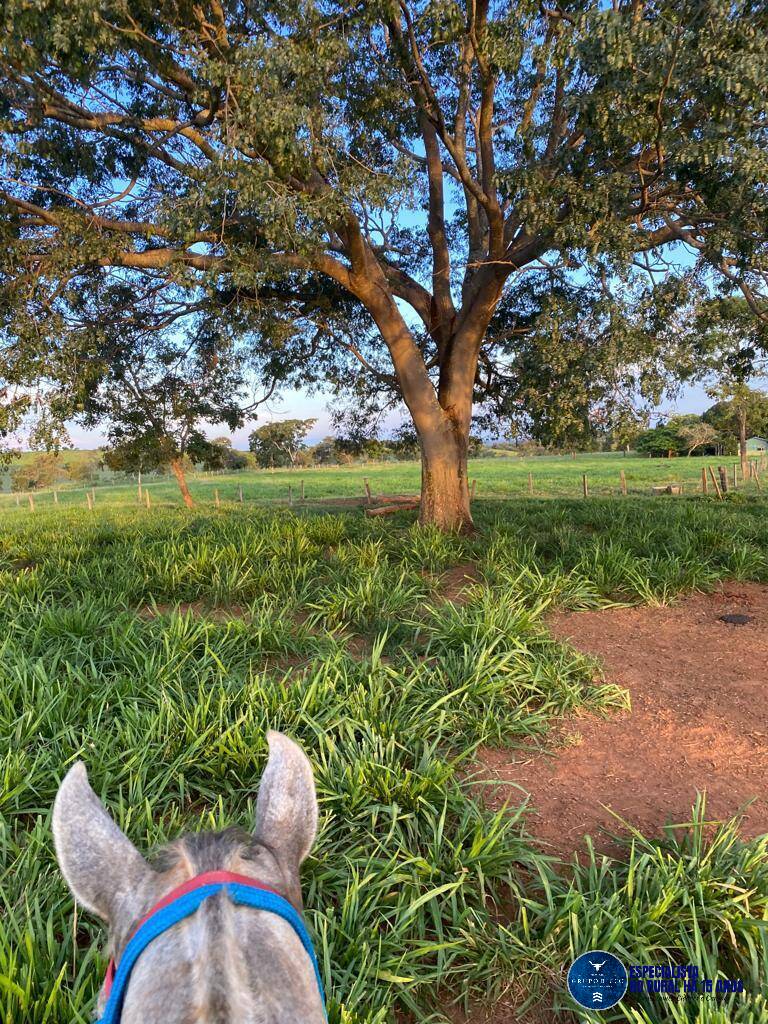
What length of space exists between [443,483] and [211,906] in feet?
27.7

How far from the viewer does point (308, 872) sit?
7.34 feet

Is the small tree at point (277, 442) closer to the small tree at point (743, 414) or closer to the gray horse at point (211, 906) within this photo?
the small tree at point (743, 414)

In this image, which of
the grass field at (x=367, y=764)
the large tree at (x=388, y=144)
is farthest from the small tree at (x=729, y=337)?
the grass field at (x=367, y=764)

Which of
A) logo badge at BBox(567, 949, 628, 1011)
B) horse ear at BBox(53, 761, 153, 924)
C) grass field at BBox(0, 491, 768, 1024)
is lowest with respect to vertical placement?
logo badge at BBox(567, 949, 628, 1011)

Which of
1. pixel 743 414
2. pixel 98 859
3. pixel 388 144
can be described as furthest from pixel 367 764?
pixel 743 414

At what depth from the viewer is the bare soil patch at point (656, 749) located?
A: 2717mm

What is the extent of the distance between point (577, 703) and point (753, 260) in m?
5.23

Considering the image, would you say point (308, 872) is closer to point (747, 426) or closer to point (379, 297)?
point (379, 297)

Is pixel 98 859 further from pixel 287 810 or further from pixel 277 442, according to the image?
pixel 277 442

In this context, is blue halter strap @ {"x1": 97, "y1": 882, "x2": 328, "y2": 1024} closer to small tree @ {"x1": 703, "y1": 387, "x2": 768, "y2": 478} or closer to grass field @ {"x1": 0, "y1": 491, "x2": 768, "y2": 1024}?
grass field @ {"x1": 0, "y1": 491, "x2": 768, "y2": 1024}

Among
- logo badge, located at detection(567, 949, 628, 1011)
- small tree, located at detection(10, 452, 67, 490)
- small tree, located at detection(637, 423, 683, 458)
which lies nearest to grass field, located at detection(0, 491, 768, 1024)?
logo badge, located at detection(567, 949, 628, 1011)

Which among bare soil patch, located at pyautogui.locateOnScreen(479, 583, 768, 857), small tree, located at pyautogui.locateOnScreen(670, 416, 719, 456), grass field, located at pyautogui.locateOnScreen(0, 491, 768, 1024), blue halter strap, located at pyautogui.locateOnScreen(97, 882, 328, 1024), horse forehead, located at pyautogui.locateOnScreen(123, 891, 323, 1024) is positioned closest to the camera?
horse forehead, located at pyautogui.locateOnScreen(123, 891, 323, 1024)

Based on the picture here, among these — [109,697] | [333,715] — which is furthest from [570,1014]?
[109,697]

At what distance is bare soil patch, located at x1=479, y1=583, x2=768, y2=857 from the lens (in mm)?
2717
